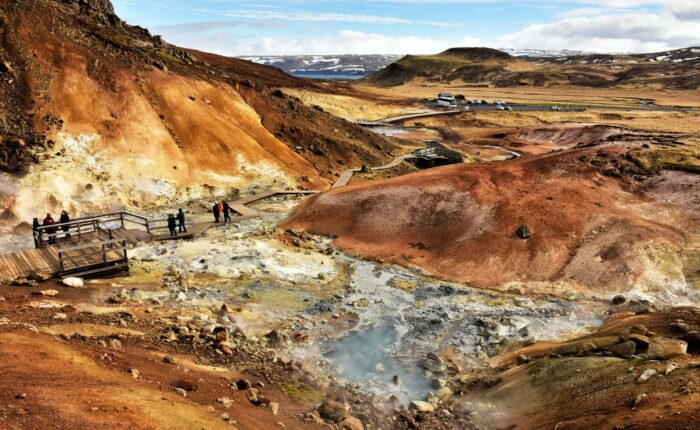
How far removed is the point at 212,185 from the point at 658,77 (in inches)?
7113

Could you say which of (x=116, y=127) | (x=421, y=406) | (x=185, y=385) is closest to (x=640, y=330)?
(x=421, y=406)

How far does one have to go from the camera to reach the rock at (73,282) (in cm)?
2008

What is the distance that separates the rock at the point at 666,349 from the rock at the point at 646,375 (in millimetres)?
1135

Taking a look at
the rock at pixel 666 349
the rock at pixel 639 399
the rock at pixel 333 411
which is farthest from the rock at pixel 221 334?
the rock at pixel 666 349

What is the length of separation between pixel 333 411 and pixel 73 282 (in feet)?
39.4

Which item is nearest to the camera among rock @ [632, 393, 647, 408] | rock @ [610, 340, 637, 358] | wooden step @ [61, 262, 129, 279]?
rock @ [632, 393, 647, 408]

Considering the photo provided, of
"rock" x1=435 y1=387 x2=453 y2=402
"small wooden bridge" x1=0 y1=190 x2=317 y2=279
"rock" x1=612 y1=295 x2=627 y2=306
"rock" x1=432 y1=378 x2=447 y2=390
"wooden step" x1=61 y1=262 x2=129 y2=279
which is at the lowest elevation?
"rock" x1=435 y1=387 x2=453 y2=402

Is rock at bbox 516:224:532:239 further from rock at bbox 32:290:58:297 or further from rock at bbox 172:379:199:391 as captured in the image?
rock at bbox 32:290:58:297

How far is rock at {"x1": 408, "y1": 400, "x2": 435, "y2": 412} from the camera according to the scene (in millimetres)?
15805

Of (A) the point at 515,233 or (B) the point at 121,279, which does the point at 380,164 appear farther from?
(B) the point at 121,279

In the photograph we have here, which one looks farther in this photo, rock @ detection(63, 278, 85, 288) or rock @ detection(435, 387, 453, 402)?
rock @ detection(63, 278, 85, 288)

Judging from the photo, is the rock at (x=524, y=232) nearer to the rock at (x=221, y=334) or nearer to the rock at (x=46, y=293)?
the rock at (x=221, y=334)

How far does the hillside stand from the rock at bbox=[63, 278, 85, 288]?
13.8 meters

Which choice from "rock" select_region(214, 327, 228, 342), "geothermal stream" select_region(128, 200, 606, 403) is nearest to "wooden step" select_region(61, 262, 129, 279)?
"geothermal stream" select_region(128, 200, 606, 403)
